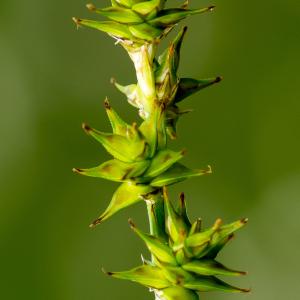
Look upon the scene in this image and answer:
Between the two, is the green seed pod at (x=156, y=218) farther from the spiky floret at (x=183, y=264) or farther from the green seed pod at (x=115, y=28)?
the green seed pod at (x=115, y=28)

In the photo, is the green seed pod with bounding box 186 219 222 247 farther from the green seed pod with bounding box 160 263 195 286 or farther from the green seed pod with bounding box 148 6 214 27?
the green seed pod with bounding box 148 6 214 27

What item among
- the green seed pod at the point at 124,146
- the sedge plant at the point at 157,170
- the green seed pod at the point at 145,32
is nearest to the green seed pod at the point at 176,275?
the sedge plant at the point at 157,170

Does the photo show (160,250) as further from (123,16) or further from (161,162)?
(123,16)

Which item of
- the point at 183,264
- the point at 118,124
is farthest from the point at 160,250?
the point at 118,124

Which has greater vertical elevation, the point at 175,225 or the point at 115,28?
the point at 115,28

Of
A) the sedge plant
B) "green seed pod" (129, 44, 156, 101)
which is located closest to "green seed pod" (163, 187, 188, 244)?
the sedge plant

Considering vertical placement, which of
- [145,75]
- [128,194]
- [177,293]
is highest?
[145,75]
